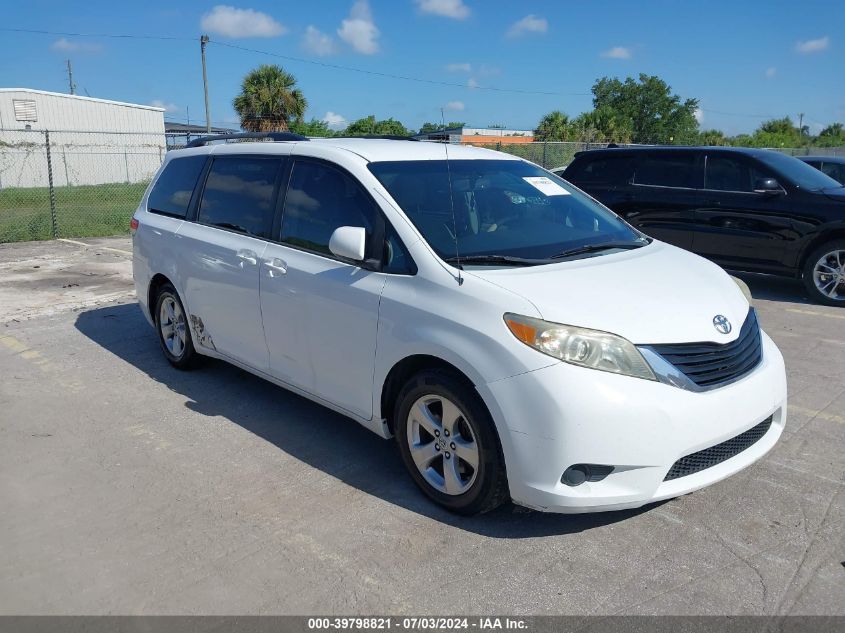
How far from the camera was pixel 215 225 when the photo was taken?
5.01 m

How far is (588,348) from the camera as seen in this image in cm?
302

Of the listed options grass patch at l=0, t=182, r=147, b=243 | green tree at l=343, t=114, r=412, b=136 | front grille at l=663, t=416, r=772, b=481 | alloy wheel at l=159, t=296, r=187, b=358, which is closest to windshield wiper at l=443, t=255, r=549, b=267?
front grille at l=663, t=416, r=772, b=481

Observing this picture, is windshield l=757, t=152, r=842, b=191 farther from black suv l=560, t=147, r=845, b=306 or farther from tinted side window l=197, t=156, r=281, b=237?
tinted side window l=197, t=156, r=281, b=237

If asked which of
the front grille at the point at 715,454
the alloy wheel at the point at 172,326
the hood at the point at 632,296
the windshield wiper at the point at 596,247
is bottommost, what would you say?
the front grille at the point at 715,454

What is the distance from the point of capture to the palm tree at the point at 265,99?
3484cm

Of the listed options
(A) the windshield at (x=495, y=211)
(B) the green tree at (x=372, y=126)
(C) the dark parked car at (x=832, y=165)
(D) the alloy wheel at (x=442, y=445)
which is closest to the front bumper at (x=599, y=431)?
(D) the alloy wheel at (x=442, y=445)

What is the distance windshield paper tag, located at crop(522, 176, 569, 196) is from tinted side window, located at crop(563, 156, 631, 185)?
5.03 m

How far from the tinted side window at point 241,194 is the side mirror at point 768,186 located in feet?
19.6

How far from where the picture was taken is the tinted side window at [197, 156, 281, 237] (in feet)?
15.0

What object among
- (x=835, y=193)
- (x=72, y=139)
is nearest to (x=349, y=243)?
(x=835, y=193)

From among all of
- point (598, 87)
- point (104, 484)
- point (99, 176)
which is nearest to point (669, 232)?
point (104, 484)

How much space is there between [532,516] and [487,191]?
1852mm

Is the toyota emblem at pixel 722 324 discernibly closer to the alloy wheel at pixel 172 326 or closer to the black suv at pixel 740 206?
the alloy wheel at pixel 172 326

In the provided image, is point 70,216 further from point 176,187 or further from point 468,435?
point 468,435
